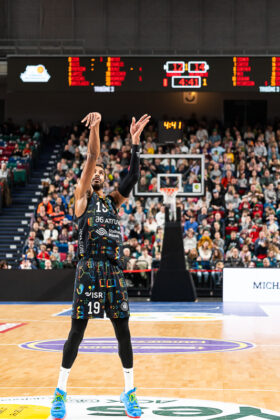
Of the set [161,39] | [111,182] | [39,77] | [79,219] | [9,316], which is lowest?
[9,316]

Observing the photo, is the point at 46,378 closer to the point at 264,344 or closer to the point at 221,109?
the point at 264,344

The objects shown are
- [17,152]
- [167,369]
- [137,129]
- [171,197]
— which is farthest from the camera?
[17,152]

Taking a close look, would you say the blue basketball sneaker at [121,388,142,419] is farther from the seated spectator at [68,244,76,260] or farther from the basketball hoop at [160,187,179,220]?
the seated spectator at [68,244,76,260]

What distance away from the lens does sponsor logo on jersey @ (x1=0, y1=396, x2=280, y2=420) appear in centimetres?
613

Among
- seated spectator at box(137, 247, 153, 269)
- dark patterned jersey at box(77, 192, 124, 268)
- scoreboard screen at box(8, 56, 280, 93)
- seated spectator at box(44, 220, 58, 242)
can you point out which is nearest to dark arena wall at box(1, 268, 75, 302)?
seated spectator at box(137, 247, 153, 269)

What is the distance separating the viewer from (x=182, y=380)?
8.09 m

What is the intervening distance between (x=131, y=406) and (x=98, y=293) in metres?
1.00

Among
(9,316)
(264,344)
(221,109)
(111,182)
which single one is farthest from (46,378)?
(221,109)

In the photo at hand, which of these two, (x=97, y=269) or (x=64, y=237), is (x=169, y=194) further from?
(x=97, y=269)

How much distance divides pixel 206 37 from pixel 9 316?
62.8ft

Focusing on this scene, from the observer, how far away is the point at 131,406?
20.5 ft

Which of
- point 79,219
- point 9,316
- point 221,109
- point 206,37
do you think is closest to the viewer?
point 79,219

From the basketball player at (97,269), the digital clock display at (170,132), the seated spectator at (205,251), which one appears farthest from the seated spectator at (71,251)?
the basketball player at (97,269)

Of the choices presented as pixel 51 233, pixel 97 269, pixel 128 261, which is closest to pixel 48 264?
pixel 51 233
